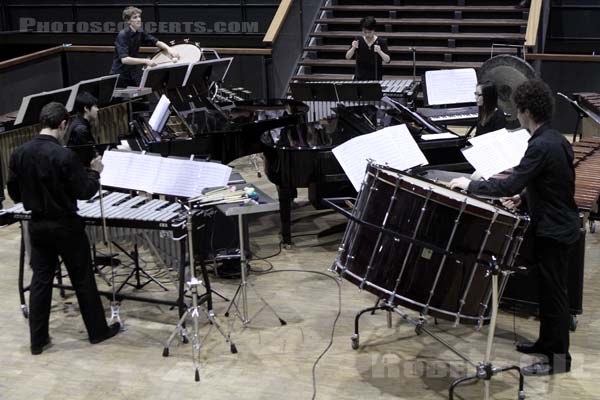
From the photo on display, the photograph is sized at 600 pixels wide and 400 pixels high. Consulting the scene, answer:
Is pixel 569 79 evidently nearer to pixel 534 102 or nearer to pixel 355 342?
pixel 534 102

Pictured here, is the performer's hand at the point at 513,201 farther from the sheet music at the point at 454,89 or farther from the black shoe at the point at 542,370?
the sheet music at the point at 454,89

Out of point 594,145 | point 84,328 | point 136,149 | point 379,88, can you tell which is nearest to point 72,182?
point 84,328

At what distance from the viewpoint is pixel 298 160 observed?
311 inches

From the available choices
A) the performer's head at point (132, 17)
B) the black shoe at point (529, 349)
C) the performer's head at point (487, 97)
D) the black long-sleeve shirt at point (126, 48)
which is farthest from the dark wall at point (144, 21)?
the black shoe at point (529, 349)

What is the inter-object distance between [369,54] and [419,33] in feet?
10.7

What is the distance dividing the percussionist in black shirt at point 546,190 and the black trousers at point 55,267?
2770 millimetres

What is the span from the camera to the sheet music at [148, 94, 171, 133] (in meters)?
8.21

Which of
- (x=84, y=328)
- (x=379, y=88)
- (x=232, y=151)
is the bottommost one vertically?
(x=84, y=328)

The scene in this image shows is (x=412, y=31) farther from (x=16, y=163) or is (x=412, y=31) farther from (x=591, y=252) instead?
(x=16, y=163)

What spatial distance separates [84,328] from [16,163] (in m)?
1.58

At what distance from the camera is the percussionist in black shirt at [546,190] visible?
5.25m

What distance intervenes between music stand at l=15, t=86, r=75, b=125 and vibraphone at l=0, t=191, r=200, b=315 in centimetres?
227

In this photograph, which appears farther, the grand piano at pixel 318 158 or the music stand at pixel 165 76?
the music stand at pixel 165 76

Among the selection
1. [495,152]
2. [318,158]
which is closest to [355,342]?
[495,152]
